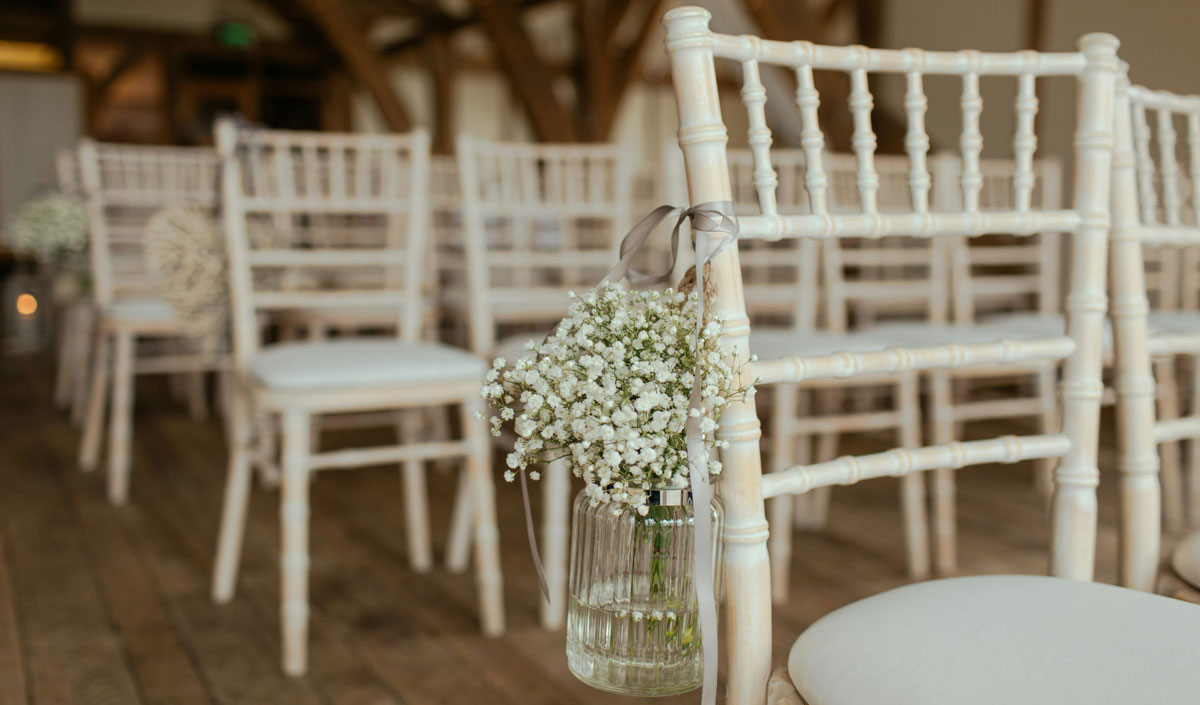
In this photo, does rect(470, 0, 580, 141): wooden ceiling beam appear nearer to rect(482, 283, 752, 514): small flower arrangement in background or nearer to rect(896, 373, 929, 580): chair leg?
rect(896, 373, 929, 580): chair leg

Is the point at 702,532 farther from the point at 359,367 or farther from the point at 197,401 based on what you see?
the point at 197,401

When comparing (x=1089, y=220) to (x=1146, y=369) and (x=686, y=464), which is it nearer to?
(x=1146, y=369)

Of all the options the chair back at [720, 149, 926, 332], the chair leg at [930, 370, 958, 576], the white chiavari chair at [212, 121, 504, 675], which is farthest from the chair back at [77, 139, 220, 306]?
the chair leg at [930, 370, 958, 576]

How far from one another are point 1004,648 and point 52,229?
148 inches

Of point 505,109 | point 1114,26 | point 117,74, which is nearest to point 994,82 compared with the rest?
point 1114,26

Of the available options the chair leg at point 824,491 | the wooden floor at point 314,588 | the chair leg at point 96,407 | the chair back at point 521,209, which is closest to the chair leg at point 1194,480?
the wooden floor at point 314,588

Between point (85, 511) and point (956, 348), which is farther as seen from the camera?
point (85, 511)

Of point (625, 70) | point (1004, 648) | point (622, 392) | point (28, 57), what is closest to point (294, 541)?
point (622, 392)

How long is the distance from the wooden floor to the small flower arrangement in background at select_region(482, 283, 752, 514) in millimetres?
460

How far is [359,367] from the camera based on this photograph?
5.50 feet

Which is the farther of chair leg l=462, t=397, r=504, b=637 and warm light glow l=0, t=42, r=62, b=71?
warm light glow l=0, t=42, r=62, b=71

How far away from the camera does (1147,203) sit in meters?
1.32

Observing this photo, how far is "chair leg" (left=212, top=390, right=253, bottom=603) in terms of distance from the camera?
75.0 inches

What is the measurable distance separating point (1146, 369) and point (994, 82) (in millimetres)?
4183
